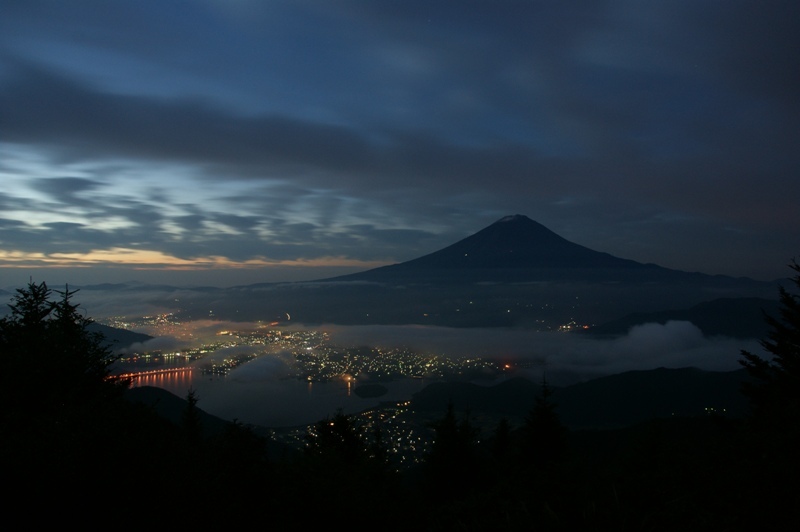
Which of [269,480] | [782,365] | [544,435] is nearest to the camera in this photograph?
[269,480]

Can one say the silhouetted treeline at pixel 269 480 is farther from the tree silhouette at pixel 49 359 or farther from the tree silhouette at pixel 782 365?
the tree silhouette at pixel 782 365

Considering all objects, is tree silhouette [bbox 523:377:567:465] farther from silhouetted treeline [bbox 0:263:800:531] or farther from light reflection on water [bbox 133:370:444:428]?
light reflection on water [bbox 133:370:444:428]

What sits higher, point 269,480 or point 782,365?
point 782,365

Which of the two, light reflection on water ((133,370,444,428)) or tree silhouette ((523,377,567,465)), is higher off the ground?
tree silhouette ((523,377,567,465))

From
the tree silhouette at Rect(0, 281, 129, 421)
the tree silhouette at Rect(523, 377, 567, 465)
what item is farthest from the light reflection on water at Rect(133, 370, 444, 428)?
the tree silhouette at Rect(0, 281, 129, 421)

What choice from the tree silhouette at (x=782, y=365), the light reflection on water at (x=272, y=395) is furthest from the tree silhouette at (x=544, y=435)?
the light reflection on water at (x=272, y=395)

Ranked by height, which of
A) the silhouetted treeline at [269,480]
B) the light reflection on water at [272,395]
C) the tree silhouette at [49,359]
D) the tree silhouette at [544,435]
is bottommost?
the light reflection on water at [272,395]

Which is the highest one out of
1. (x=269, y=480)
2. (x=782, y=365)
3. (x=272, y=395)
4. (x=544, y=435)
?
(x=782, y=365)

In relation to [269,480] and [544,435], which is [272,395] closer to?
[544,435]

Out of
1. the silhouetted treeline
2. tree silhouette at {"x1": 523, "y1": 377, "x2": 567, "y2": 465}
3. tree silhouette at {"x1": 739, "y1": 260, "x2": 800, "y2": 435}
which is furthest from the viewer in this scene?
tree silhouette at {"x1": 523, "y1": 377, "x2": 567, "y2": 465}

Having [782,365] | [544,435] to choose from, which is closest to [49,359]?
[544,435]
